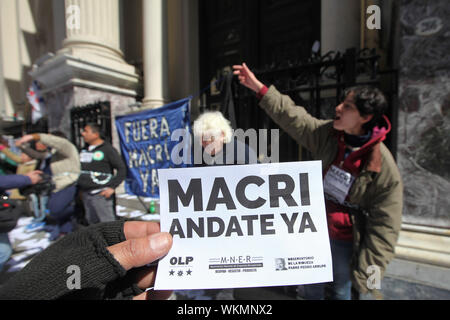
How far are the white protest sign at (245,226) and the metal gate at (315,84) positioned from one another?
165 cm

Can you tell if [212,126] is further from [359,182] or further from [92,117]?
[92,117]

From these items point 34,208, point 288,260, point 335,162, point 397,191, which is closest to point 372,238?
point 397,191

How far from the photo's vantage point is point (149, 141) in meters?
3.85

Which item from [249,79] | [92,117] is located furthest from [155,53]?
[249,79]

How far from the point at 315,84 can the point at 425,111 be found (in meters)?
1.11

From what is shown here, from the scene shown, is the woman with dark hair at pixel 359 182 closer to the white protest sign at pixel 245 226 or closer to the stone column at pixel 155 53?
the white protest sign at pixel 245 226

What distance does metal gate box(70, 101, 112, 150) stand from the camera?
4.12 meters

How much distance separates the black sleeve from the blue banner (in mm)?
2569

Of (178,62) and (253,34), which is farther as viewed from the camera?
(178,62)

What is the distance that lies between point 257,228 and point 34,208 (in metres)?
6.09

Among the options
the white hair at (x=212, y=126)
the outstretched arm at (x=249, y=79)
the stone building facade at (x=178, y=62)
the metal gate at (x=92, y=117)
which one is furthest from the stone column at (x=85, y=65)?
the outstretched arm at (x=249, y=79)

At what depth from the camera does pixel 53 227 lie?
4.21m

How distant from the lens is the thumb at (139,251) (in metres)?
0.88

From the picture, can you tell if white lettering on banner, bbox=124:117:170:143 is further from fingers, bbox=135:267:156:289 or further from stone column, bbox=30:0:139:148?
fingers, bbox=135:267:156:289
